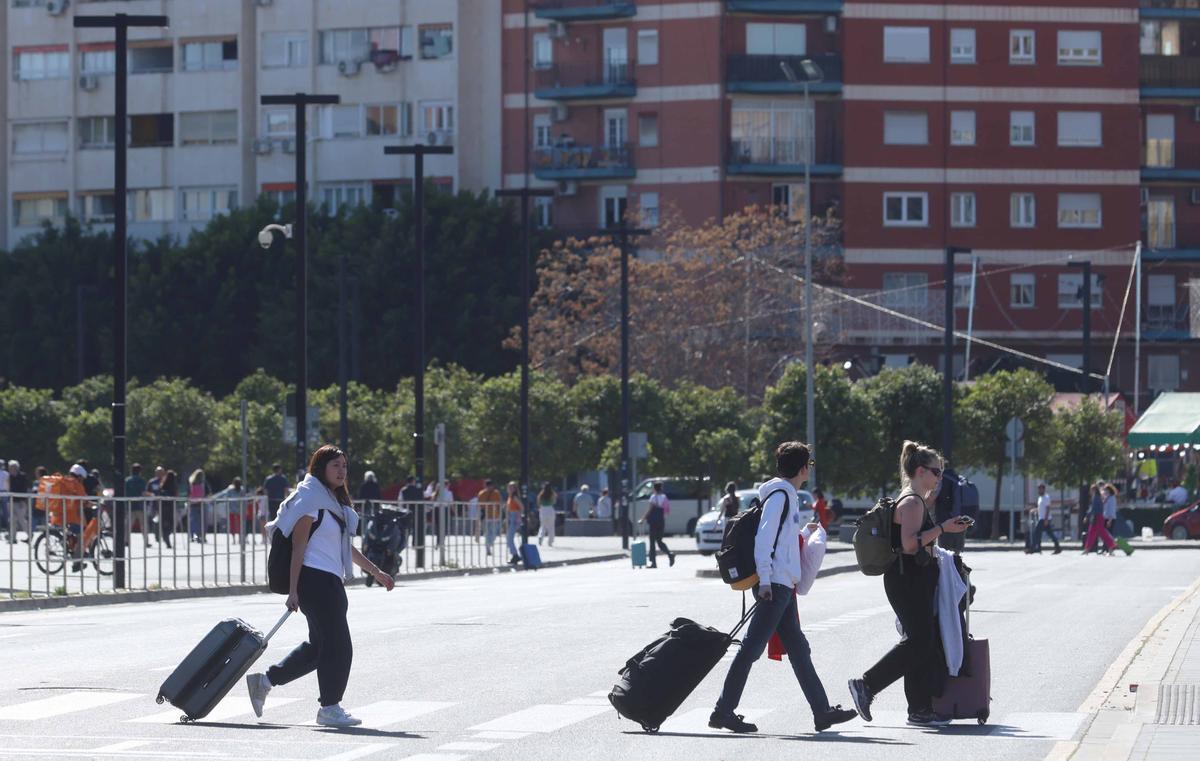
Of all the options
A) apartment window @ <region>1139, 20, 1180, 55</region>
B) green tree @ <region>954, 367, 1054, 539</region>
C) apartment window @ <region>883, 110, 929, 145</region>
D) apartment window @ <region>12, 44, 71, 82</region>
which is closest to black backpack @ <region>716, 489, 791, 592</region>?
green tree @ <region>954, 367, 1054, 539</region>

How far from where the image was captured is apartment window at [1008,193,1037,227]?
7981cm

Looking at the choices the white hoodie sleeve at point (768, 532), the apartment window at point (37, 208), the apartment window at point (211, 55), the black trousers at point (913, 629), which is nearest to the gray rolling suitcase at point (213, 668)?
the white hoodie sleeve at point (768, 532)

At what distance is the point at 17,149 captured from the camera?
89.6 meters

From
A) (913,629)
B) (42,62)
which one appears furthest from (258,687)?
(42,62)

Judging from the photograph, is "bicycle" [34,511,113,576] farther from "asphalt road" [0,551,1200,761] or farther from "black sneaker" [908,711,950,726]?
"black sneaker" [908,711,950,726]

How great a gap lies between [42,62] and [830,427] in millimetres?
43121

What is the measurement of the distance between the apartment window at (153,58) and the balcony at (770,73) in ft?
75.8

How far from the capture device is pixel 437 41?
8462 centimetres

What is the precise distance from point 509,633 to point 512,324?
57.7 m

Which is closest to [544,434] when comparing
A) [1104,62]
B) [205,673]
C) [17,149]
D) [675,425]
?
[675,425]

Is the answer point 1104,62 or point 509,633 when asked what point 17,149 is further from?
point 509,633

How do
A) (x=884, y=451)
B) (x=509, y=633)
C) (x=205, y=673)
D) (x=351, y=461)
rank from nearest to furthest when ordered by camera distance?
(x=205, y=673)
(x=509, y=633)
(x=884, y=451)
(x=351, y=461)

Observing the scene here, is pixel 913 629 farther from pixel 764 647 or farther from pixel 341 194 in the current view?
pixel 341 194

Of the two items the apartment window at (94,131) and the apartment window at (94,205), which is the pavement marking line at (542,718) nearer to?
the apartment window at (94,205)
